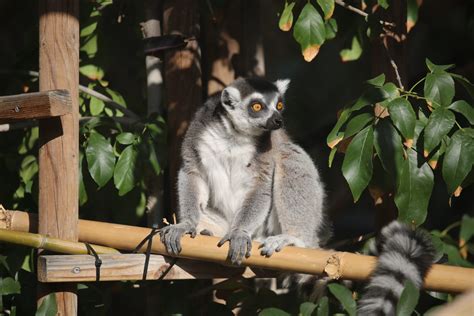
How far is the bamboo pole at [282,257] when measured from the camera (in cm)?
320

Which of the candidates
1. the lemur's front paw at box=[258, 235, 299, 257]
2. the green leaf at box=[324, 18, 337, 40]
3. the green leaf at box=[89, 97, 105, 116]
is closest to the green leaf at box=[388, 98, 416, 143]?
the lemur's front paw at box=[258, 235, 299, 257]

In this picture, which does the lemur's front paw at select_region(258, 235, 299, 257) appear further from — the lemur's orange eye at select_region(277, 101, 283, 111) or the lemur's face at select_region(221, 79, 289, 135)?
the lemur's orange eye at select_region(277, 101, 283, 111)

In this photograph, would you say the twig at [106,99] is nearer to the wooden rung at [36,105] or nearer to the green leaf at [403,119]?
the wooden rung at [36,105]

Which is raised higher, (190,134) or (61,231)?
(190,134)

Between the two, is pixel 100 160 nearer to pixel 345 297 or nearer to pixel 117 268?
pixel 117 268

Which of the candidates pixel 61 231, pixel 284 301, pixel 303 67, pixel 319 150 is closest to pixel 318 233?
pixel 284 301

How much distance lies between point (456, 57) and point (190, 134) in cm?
295

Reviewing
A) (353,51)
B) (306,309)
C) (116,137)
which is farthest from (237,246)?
(353,51)

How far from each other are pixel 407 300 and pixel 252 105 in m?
1.80

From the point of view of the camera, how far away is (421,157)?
131 inches

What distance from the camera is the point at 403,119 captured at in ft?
10.2

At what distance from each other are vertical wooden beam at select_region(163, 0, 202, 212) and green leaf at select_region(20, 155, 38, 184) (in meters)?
0.92

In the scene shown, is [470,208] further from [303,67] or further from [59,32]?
[59,32]

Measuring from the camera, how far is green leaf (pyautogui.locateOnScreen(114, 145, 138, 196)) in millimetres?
3920
